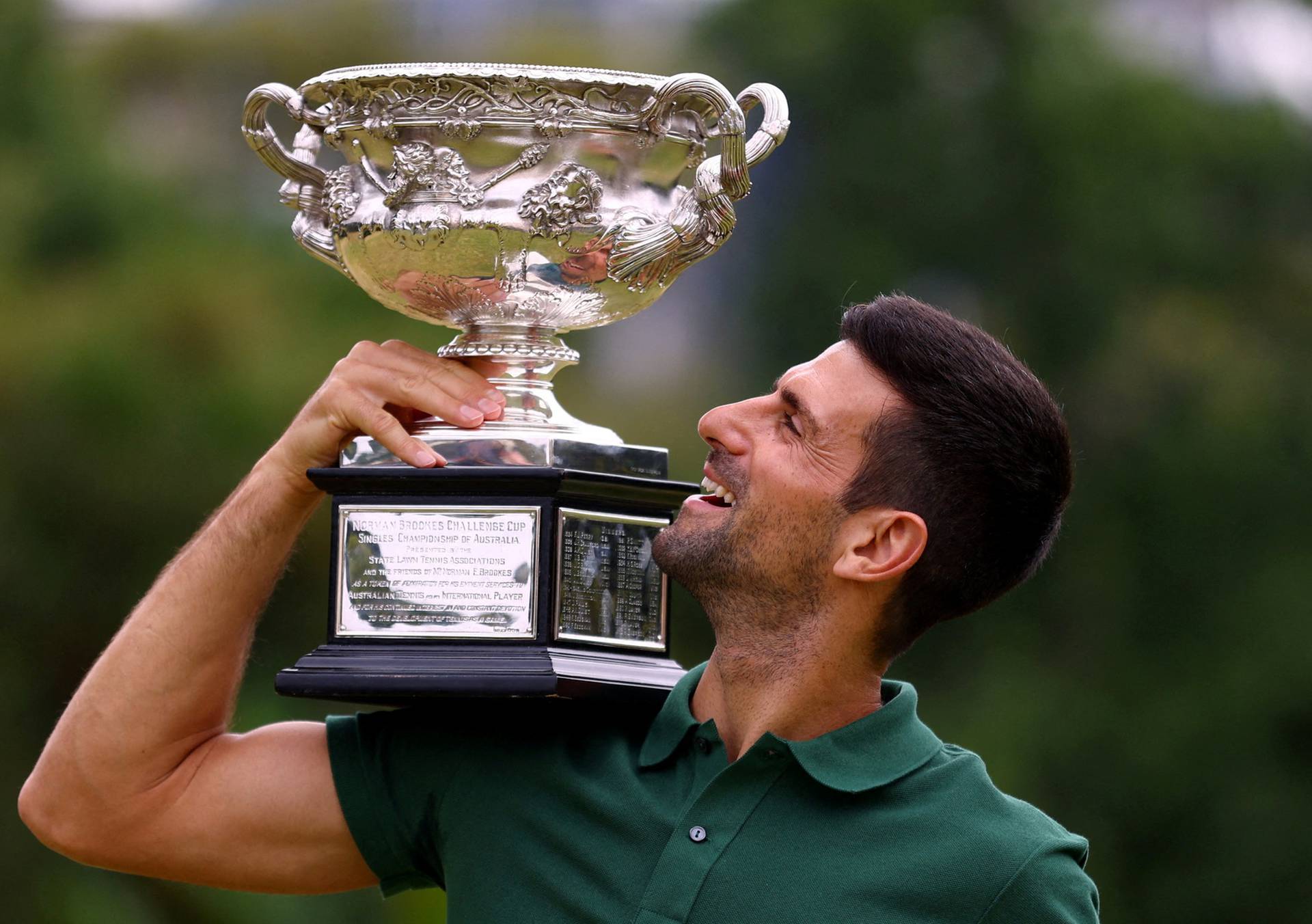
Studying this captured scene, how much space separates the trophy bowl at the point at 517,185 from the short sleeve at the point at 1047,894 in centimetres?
80

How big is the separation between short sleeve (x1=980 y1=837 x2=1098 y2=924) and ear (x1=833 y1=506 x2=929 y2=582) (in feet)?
1.35

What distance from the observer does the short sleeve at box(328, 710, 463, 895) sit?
2.69 m

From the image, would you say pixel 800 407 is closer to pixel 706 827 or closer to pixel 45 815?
pixel 706 827

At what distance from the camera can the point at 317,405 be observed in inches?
106

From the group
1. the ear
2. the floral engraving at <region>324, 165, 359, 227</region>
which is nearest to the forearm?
the floral engraving at <region>324, 165, 359, 227</region>

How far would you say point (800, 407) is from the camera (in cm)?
266

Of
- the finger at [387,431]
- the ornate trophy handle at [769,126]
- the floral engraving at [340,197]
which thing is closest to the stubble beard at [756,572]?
the finger at [387,431]

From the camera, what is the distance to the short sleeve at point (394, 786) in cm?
269

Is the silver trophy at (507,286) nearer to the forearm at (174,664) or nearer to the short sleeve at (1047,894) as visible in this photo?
the forearm at (174,664)

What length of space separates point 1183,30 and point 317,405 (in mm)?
12220

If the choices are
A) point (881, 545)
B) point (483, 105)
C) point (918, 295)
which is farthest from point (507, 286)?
point (918, 295)

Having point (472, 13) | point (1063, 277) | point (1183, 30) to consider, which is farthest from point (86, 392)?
point (1183, 30)

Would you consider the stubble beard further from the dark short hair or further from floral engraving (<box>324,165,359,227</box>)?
floral engraving (<box>324,165,359,227</box>)

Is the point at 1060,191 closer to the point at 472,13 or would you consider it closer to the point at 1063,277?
the point at 1063,277
